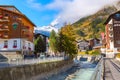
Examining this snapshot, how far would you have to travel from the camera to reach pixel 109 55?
127125 millimetres

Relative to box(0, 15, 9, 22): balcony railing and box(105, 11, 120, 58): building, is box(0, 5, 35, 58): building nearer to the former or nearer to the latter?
box(0, 15, 9, 22): balcony railing

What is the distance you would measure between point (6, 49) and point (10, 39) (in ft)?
9.86

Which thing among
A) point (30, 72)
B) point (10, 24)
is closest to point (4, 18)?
point (10, 24)

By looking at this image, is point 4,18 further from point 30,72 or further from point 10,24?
point 30,72

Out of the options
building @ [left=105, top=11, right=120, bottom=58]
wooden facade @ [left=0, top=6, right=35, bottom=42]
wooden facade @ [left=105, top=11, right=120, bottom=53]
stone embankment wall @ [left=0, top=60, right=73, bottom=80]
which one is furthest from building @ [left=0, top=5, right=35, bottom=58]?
wooden facade @ [left=105, top=11, right=120, bottom=53]

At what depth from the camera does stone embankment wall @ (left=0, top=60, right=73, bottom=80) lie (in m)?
31.6

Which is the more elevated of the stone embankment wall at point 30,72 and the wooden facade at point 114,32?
the wooden facade at point 114,32

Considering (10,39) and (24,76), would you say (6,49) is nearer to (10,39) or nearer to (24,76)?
(10,39)

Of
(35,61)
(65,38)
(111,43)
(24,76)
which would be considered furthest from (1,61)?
(111,43)

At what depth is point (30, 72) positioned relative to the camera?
41.7 m

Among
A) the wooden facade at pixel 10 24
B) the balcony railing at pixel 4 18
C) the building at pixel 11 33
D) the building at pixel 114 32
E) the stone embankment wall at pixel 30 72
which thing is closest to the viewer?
the stone embankment wall at pixel 30 72

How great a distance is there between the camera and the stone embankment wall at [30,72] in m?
31.6

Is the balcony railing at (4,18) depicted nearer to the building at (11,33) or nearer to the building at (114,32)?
the building at (11,33)

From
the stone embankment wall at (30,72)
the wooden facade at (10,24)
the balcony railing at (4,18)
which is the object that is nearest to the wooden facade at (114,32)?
the wooden facade at (10,24)
